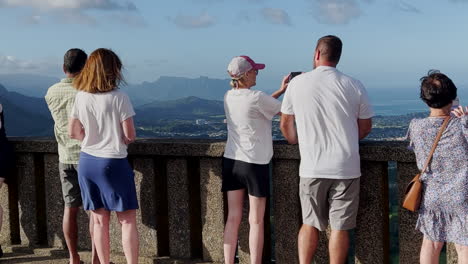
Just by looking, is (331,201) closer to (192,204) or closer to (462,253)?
(462,253)

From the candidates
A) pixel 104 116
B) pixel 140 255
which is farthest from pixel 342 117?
pixel 140 255

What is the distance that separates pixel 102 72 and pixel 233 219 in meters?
1.57

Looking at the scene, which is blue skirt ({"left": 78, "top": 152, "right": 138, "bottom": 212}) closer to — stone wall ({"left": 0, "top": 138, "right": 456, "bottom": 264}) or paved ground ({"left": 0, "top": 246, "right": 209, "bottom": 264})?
stone wall ({"left": 0, "top": 138, "right": 456, "bottom": 264})

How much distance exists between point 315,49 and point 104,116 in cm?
166

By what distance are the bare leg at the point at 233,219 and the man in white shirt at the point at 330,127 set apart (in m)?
0.68

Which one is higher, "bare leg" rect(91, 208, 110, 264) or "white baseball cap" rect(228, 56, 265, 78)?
"white baseball cap" rect(228, 56, 265, 78)

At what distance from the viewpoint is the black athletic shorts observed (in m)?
4.80

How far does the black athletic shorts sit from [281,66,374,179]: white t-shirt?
1.80 ft

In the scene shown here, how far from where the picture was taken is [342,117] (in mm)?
4293

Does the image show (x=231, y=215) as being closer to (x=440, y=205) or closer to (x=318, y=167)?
(x=318, y=167)

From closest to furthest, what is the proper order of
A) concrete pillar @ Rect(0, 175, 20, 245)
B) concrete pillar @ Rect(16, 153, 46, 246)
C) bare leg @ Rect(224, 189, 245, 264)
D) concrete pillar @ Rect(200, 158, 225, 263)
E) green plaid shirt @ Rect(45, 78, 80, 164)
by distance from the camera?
bare leg @ Rect(224, 189, 245, 264)
green plaid shirt @ Rect(45, 78, 80, 164)
concrete pillar @ Rect(200, 158, 225, 263)
concrete pillar @ Rect(16, 153, 46, 246)
concrete pillar @ Rect(0, 175, 20, 245)

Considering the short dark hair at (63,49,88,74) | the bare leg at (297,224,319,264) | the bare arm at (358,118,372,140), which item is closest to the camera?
the bare arm at (358,118,372,140)

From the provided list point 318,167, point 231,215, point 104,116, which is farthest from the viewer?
point 231,215

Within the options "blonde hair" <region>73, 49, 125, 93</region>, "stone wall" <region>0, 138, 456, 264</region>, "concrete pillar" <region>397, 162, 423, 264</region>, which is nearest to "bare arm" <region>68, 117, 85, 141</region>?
"blonde hair" <region>73, 49, 125, 93</region>
